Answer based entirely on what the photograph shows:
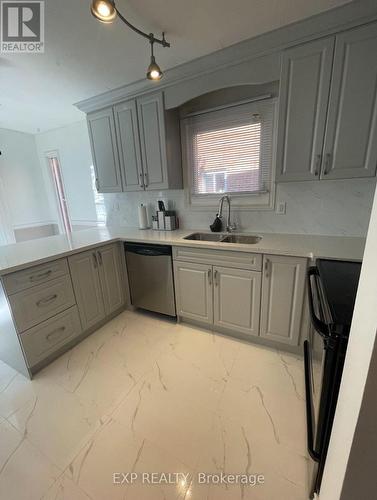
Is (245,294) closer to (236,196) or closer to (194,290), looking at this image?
(194,290)

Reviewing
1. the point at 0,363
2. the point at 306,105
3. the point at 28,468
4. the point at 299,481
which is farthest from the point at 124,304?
the point at 306,105

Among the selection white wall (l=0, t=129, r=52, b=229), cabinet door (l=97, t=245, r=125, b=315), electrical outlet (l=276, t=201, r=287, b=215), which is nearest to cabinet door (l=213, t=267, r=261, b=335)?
electrical outlet (l=276, t=201, r=287, b=215)

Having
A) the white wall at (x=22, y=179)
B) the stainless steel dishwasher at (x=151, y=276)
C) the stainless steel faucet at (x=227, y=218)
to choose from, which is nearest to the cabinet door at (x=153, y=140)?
the stainless steel faucet at (x=227, y=218)

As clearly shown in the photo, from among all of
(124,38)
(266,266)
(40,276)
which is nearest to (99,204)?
(40,276)

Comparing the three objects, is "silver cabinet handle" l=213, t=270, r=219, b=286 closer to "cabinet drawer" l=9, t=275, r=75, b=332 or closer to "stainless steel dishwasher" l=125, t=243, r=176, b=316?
"stainless steel dishwasher" l=125, t=243, r=176, b=316

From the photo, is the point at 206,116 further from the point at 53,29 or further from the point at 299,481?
the point at 299,481

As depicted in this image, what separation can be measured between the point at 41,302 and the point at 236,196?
2021 millimetres

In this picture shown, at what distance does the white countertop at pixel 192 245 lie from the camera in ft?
4.90

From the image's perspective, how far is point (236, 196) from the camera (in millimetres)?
2242

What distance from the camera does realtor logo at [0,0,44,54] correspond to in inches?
50.8

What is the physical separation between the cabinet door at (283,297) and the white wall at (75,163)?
121 inches

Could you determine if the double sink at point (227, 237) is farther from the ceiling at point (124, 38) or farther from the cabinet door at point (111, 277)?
the ceiling at point (124, 38)

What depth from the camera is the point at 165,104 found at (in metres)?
2.04

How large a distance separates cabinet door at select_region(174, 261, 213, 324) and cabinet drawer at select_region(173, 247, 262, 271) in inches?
2.3
